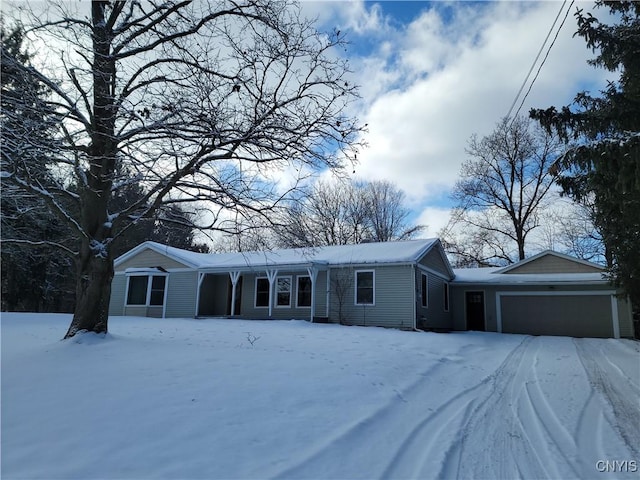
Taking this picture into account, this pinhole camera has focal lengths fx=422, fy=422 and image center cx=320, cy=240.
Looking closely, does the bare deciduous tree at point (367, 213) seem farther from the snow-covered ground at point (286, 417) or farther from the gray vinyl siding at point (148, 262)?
the snow-covered ground at point (286, 417)

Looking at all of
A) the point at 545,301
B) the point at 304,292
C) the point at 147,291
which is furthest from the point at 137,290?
the point at 545,301

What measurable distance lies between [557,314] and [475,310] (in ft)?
11.3

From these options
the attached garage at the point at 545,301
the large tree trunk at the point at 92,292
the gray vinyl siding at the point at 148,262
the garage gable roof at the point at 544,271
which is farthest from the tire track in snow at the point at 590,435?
the gray vinyl siding at the point at 148,262

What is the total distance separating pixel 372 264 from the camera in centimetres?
1659

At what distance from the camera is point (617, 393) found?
6.46 m

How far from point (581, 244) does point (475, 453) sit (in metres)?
31.0

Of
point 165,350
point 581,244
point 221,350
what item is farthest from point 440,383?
point 581,244

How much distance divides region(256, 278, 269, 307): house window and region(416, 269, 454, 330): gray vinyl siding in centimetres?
692

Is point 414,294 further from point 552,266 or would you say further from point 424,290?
point 552,266

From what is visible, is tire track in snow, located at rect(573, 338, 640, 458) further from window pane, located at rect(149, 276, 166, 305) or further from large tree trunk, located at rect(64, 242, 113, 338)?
window pane, located at rect(149, 276, 166, 305)

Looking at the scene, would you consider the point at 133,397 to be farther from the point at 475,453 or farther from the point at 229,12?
the point at 229,12

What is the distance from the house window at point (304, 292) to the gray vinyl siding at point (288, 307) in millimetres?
140

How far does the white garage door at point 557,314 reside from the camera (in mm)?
17234

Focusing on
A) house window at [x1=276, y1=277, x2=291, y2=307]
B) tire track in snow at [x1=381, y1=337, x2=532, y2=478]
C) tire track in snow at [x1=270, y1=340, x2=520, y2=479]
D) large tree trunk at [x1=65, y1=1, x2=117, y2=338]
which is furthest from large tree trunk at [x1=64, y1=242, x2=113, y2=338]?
house window at [x1=276, y1=277, x2=291, y2=307]
